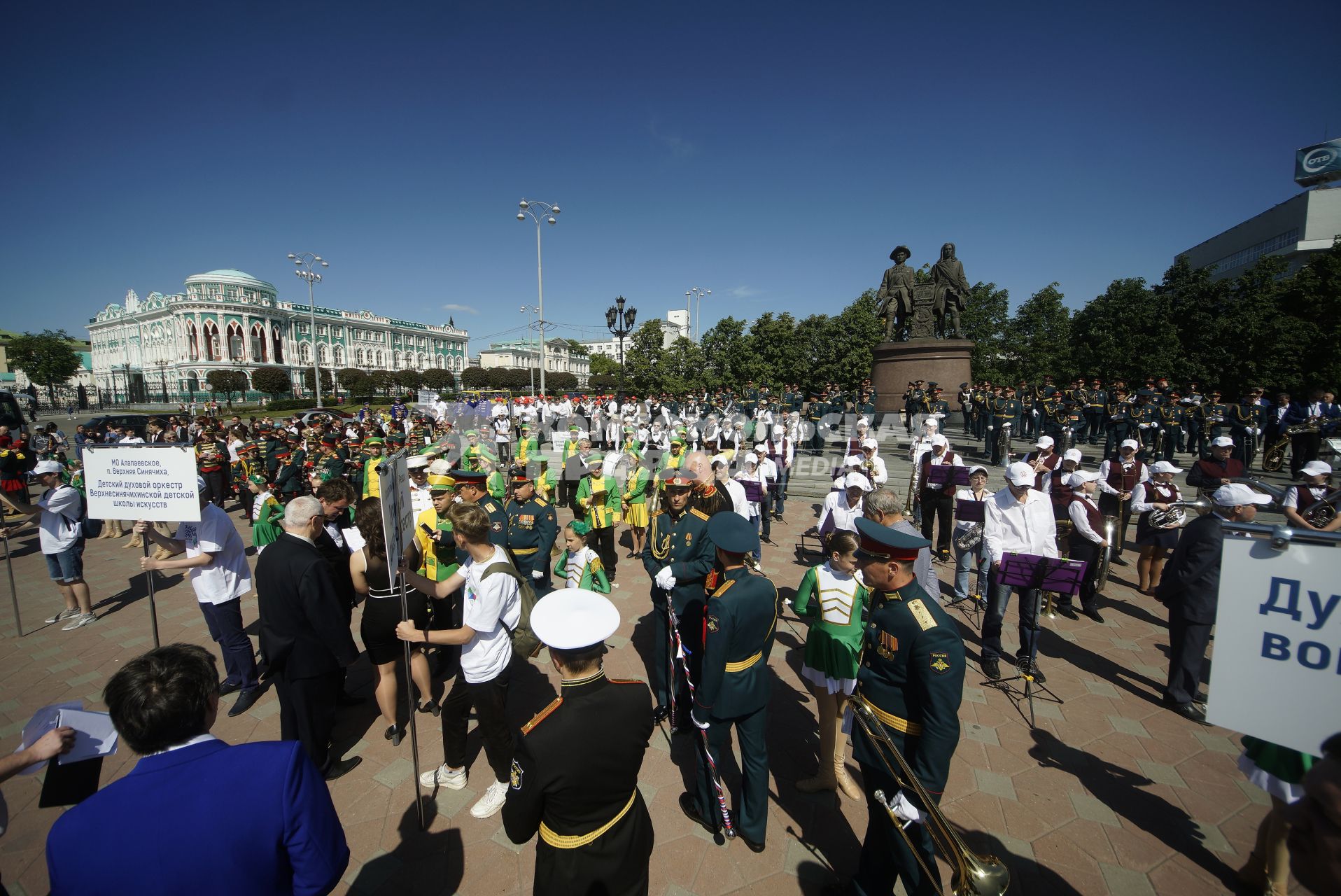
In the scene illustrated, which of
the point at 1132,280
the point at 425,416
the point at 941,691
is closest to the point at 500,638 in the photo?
the point at 941,691

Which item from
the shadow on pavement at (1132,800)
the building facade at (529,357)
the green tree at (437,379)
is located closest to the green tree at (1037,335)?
the shadow on pavement at (1132,800)

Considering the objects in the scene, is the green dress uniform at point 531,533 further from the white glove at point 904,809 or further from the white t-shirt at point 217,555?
the white glove at point 904,809

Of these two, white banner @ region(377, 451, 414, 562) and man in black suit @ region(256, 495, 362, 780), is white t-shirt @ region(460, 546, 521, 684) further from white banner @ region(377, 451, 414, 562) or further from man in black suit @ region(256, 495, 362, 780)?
man in black suit @ region(256, 495, 362, 780)

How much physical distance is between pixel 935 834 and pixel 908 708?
563mm

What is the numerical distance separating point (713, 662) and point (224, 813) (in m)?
2.30

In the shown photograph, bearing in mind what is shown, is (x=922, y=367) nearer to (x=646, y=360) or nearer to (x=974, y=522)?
(x=974, y=522)

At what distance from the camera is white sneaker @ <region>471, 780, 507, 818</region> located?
3.87 meters

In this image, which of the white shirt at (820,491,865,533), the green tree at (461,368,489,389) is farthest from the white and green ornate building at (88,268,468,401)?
the white shirt at (820,491,865,533)

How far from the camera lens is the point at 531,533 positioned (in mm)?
6121

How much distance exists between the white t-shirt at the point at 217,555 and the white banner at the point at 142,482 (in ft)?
0.74

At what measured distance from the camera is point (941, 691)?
2559 mm

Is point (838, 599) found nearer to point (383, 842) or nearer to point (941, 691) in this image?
point (941, 691)

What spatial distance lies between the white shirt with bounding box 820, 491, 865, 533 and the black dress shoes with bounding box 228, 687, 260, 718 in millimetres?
6348

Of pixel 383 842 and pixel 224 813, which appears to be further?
pixel 383 842
